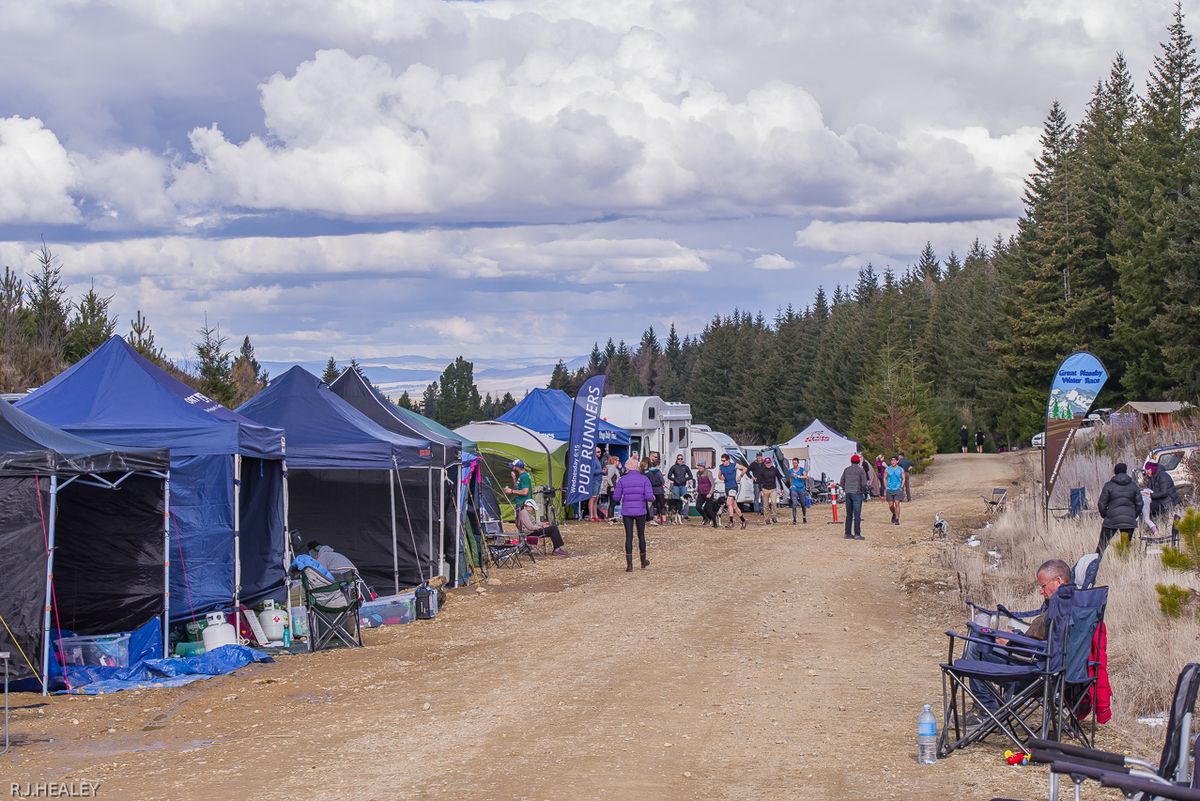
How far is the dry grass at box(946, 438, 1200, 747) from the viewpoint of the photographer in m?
9.09

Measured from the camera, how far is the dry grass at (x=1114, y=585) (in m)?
9.09

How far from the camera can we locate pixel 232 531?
1246 cm

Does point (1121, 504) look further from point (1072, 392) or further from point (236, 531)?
Answer: point (236, 531)

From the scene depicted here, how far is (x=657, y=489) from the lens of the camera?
87.5ft

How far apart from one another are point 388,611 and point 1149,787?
11.0 metres

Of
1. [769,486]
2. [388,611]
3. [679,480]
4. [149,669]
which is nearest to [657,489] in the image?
[679,480]

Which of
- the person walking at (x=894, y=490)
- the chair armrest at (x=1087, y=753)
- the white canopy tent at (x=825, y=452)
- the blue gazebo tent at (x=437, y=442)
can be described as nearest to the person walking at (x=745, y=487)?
the person walking at (x=894, y=490)

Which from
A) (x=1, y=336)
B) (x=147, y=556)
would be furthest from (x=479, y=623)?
(x=1, y=336)

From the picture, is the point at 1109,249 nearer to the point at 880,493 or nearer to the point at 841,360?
the point at 880,493

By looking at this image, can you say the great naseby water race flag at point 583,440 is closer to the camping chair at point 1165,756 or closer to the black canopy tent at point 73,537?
the black canopy tent at point 73,537

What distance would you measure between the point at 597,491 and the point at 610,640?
53.2 feet

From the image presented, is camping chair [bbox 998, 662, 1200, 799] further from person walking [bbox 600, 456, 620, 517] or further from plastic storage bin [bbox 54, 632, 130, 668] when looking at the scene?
person walking [bbox 600, 456, 620, 517]

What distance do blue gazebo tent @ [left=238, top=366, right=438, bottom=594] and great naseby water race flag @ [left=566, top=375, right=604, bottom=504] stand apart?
961 cm

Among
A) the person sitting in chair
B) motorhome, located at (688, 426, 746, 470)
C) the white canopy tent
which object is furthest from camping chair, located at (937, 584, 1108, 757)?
the white canopy tent
